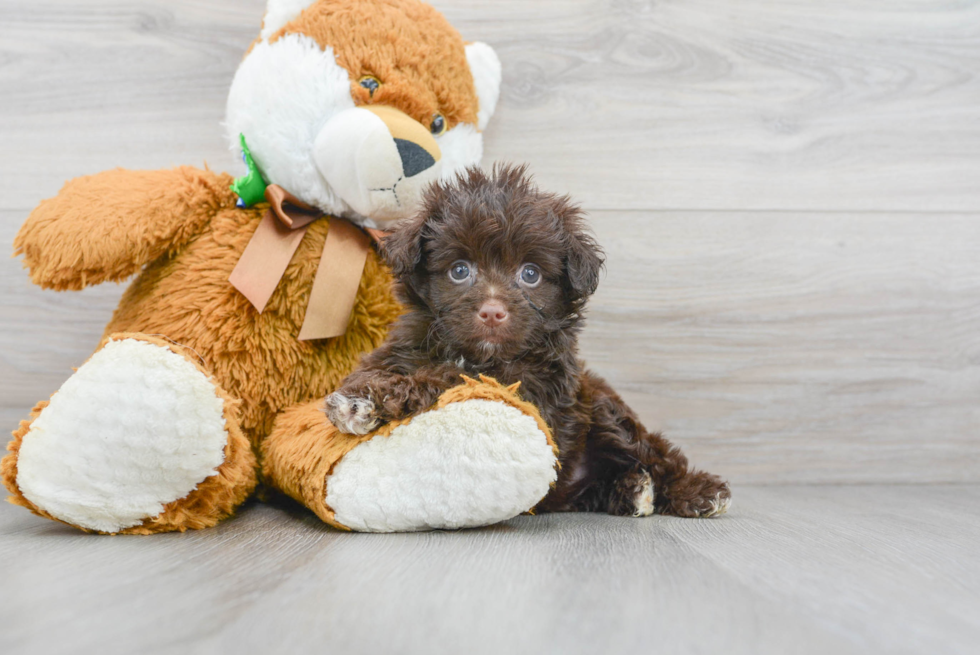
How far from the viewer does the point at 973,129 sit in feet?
4.77

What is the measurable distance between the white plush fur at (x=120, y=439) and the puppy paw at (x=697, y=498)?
64 centimetres

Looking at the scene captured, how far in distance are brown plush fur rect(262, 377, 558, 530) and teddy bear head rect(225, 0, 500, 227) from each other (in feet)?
1.11

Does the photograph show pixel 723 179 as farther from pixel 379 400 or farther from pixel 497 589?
pixel 497 589

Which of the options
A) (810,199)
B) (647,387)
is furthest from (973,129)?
(647,387)

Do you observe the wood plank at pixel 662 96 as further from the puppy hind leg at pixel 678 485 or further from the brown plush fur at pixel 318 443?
the brown plush fur at pixel 318 443

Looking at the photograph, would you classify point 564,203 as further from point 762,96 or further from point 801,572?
point 762,96

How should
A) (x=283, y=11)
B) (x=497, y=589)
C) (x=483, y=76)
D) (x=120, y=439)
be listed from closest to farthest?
(x=497, y=589) < (x=120, y=439) < (x=283, y=11) < (x=483, y=76)

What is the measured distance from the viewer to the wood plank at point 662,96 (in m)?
1.36

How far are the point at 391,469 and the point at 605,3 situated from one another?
3.50 feet

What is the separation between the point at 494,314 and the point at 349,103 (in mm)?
441

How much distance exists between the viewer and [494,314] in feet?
2.82

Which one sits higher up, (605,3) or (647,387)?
(605,3)

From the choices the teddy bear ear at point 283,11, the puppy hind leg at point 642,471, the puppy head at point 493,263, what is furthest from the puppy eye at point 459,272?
the teddy bear ear at point 283,11

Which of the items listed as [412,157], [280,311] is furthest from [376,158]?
[280,311]
